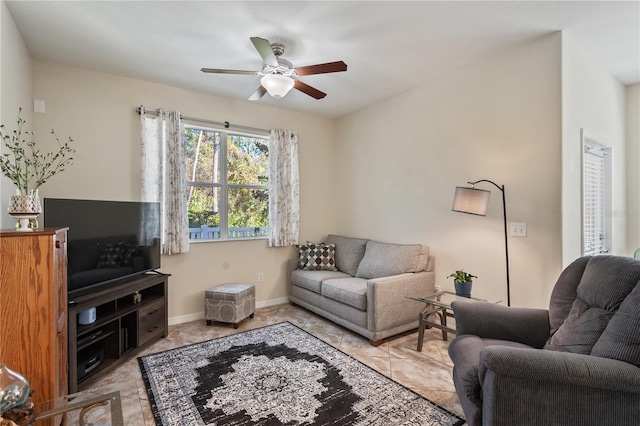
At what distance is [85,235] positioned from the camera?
2.49 m

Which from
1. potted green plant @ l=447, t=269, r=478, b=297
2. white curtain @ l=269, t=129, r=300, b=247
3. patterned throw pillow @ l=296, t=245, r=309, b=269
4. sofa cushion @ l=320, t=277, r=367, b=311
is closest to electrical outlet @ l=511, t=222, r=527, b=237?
potted green plant @ l=447, t=269, r=478, b=297

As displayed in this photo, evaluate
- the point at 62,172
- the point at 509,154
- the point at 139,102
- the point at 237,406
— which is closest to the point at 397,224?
the point at 509,154

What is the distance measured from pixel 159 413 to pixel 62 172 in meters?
2.48

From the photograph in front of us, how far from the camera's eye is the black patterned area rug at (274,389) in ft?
6.10

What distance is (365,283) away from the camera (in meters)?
3.34

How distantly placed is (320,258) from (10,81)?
3376 mm

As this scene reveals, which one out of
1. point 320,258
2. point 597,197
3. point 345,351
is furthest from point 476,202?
point 320,258

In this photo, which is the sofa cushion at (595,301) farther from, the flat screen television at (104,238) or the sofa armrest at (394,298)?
the flat screen television at (104,238)

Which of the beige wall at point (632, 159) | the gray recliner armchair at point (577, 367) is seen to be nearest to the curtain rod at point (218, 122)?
the gray recliner armchair at point (577, 367)

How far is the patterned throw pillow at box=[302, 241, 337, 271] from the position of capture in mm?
4102

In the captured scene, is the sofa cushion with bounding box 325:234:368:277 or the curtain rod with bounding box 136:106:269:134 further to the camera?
the sofa cushion with bounding box 325:234:368:277

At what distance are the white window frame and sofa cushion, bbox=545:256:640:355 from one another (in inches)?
59.5

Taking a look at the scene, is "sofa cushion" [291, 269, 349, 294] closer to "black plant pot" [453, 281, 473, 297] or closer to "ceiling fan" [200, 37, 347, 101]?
"black plant pot" [453, 281, 473, 297]

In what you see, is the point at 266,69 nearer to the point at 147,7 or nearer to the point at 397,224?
the point at 147,7
